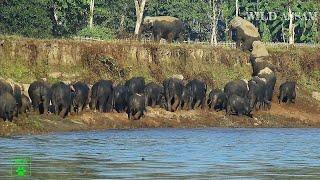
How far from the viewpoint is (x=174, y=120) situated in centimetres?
6406

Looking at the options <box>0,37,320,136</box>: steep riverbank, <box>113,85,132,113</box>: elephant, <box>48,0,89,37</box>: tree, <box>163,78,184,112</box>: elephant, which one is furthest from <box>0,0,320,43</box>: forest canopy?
<box>113,85,132,113</box>: elephant

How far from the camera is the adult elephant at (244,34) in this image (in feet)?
270

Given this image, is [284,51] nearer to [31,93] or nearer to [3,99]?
[31,93]

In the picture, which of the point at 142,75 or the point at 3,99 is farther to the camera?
the point at 142,75

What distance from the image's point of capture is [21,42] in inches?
2670

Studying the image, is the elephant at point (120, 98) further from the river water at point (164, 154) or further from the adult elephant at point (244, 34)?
the adult elephant at point (244, 34)

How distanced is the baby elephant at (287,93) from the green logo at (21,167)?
120ft

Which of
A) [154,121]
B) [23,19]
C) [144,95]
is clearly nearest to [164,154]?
[154,121]

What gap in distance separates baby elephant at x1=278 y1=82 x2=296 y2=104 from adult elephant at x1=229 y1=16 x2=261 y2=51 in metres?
9.72

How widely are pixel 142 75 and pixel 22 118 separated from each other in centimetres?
1775

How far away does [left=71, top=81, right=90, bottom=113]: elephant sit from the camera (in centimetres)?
6083

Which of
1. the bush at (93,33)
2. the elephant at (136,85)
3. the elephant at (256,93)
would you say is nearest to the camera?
the elephant at (136,85)

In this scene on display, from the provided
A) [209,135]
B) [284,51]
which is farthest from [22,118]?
[284,51]

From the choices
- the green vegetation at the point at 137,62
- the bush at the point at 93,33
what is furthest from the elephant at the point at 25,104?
the bush at the point at 93,33
